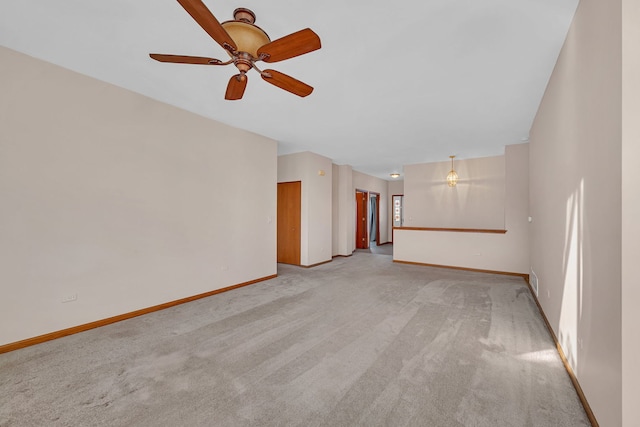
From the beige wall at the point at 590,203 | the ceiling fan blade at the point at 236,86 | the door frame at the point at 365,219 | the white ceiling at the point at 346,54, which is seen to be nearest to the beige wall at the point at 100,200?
the white ceiling at the point at 346,54

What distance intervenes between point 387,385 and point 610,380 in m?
1.23

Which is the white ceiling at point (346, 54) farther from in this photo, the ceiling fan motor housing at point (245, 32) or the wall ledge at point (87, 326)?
the wall ledge at point (87, 326)

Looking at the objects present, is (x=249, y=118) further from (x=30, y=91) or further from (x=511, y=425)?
(x=511, y=425)

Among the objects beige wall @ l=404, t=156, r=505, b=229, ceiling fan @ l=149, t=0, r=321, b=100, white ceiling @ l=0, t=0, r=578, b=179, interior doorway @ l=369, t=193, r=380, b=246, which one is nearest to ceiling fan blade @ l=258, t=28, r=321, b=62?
ceiling fan @ l=149, t=0, r=321, b=100

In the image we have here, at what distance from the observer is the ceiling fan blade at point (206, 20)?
4.38 feet

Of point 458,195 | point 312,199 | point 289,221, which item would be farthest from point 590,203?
point 458,195

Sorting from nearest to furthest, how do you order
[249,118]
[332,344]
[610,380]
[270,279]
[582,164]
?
[610,380] → [582,164] → [332,344] → [249,118] → [270,279]

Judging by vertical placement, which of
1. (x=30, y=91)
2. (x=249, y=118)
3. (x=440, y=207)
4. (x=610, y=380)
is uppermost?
(x=249, y=118)

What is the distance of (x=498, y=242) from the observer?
553 centimetres

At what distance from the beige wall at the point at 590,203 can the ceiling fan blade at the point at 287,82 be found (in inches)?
74.6

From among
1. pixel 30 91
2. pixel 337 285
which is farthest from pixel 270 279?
pixel 30 91

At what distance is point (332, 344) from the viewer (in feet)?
8.29

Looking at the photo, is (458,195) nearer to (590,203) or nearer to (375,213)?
(375,213)

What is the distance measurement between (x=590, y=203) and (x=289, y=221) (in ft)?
18.0
